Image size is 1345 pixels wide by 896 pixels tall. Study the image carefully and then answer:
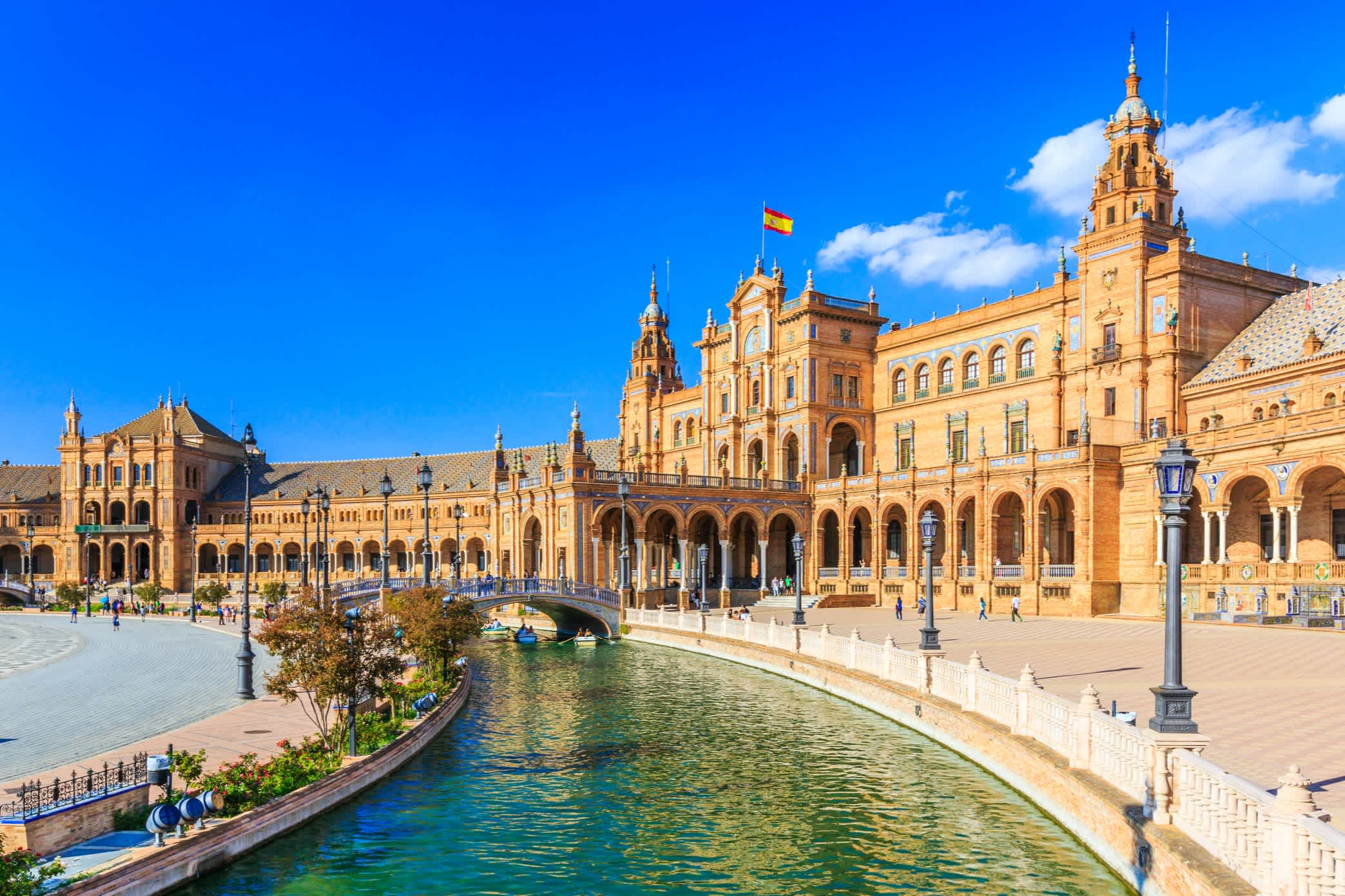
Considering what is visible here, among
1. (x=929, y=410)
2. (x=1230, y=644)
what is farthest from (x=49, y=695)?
(x=929, y=410)

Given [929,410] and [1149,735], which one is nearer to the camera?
[1149,735]

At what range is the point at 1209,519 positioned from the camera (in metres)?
43.4

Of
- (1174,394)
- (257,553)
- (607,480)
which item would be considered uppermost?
(1174,394)

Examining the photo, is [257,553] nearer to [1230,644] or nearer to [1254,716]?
[1230,644]

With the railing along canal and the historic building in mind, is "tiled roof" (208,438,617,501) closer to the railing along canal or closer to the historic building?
the historic building

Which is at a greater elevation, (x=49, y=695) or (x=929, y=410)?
(x=929, y=410)

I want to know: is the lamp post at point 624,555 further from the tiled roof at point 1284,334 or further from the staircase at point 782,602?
the tiled roof at point 1284,334

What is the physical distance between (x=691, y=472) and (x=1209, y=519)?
136 feet

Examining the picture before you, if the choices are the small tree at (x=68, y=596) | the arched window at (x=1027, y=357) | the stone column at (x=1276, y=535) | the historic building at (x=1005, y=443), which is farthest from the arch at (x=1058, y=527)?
the small tree at (x=68, y=596)

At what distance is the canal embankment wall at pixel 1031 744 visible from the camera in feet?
37.5

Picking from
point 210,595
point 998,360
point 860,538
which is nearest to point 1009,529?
point 998,360

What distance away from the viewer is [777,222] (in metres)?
66.1

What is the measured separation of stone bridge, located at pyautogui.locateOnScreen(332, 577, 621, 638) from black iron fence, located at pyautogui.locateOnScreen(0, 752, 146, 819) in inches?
1278

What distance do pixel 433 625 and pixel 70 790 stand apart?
1549 centimetres
